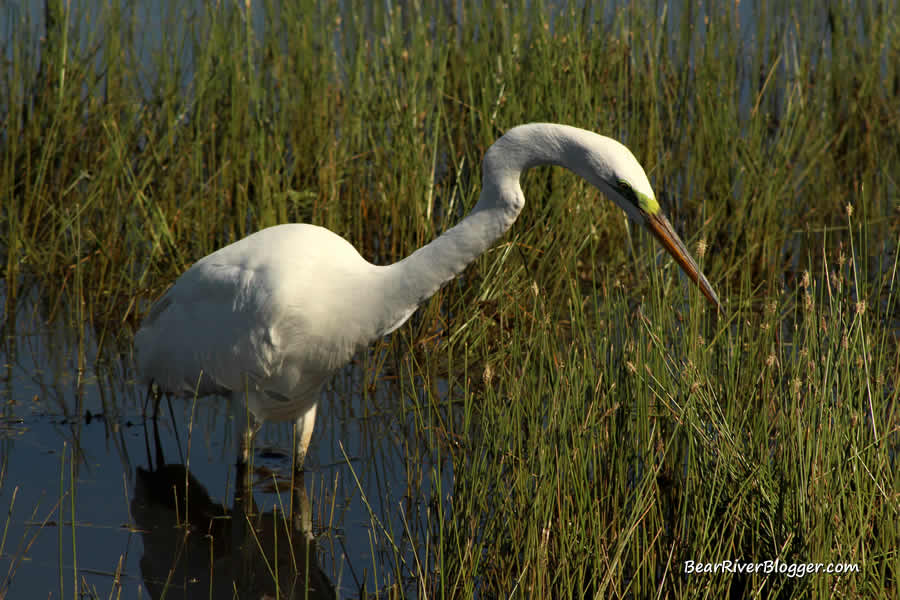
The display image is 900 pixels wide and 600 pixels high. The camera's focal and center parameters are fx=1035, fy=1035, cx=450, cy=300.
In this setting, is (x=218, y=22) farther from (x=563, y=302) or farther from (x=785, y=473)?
(x=785, y=473)

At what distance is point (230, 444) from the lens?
3584 millimetres

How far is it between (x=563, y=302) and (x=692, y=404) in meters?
2.22

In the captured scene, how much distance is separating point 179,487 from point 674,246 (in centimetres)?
177

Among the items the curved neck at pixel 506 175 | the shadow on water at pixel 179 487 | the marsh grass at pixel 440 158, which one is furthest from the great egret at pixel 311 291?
the marsh grass at pixel 440 158

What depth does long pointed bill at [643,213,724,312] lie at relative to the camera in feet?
8.48

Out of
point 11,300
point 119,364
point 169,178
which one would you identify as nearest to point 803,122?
point 169,178

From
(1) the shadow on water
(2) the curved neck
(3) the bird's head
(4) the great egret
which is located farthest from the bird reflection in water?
(3) the bird's head

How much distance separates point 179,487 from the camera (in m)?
3.33

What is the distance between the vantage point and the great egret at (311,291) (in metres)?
2.65

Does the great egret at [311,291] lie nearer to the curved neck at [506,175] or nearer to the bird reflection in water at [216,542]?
the curved neck at [506,175]

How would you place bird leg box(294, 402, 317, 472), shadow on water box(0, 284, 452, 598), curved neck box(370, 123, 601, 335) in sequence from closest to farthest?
curved neck box(370, 123, 601, 335) → shadow on water box(0, 284, 452, 598) → bird leg box(294, 402, 317, 472)

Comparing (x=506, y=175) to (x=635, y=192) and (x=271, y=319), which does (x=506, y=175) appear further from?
(x=271, y=319)

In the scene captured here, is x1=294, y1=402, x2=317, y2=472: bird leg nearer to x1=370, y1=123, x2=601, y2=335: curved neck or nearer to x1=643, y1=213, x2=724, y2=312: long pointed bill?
x1=370, y1=123, x2=601, y2=335: curved neck

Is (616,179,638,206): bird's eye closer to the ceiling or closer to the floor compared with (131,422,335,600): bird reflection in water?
closer to the ceiling
